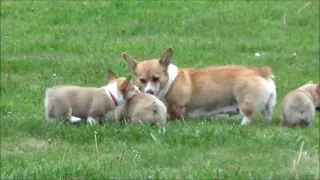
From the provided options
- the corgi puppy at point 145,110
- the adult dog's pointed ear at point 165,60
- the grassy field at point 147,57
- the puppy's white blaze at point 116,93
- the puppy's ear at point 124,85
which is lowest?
the grassy field at point 147,57

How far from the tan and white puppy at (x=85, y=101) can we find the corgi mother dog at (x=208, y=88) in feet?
1.73

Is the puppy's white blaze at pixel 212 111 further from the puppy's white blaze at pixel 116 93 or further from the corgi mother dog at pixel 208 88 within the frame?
the puppy's white blaze at pixel 116 93

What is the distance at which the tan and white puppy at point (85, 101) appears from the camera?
9359mm

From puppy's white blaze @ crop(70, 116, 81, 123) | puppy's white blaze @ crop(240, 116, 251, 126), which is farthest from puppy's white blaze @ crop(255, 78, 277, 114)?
→ puppy's white blaze @ crop(70, 116, 81, 123)

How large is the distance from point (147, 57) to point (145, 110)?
466 cm

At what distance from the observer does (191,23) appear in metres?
16.1

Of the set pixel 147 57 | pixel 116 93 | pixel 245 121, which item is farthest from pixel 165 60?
pixel 147 57

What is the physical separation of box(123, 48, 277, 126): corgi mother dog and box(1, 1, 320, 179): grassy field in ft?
0.77

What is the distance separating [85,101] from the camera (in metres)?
9.48

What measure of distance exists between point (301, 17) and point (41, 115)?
8124 mm

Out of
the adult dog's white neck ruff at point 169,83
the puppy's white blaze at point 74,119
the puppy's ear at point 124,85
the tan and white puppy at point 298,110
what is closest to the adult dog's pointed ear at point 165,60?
the adult dog's white neck ruff at point 169,83

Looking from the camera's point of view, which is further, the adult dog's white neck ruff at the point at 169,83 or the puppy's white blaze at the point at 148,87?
the adult dog's white neck ruff at the point at 169,83

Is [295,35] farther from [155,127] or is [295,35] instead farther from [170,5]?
[155,127]

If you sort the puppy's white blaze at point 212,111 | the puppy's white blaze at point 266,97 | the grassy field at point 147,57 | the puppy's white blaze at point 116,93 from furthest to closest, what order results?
the puppy's white blaze at point 212,111, the puppy's white blaze at point 266,97, the puppy's white blaze at point 116,93, the grassy field at point 147,57
